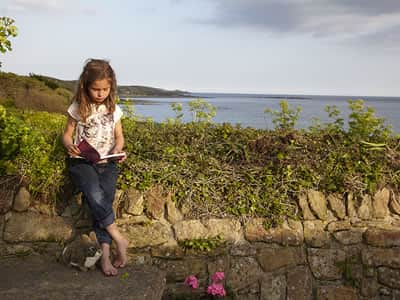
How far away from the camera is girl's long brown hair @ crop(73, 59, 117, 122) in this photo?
3133mm

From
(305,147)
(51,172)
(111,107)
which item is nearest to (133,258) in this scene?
(51,172)

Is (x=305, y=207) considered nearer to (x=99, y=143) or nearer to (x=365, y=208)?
(x=365, y=208)

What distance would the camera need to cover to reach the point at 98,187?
10.4ft

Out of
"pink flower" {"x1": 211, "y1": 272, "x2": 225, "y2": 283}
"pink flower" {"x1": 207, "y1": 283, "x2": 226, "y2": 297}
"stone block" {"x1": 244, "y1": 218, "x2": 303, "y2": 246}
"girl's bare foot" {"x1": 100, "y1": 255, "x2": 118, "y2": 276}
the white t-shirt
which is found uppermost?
the white t-shirt

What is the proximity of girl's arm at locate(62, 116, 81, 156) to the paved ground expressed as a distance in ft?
A: 2.87

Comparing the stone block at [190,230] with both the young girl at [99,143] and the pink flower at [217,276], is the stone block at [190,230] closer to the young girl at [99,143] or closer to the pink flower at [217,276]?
the pink flower at [217,276]

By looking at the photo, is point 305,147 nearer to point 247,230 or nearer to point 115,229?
point 247,230

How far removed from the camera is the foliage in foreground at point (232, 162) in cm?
338

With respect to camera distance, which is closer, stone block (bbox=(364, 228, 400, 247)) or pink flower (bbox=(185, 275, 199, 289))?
pink flower (bbox=(185, 275, 199, 289))

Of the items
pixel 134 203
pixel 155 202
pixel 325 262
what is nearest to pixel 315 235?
pixel 325 262

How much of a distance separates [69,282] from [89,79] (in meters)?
1.46

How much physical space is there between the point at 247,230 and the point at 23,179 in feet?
6.08

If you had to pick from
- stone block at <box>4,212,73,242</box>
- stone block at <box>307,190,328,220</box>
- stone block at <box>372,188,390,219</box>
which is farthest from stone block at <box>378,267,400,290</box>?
stone block at <box>4,212,73,242</box>

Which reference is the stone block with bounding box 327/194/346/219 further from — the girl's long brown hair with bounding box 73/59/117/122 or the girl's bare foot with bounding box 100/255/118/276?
the girl's long brown hair with bounding box 73/59/117/122
